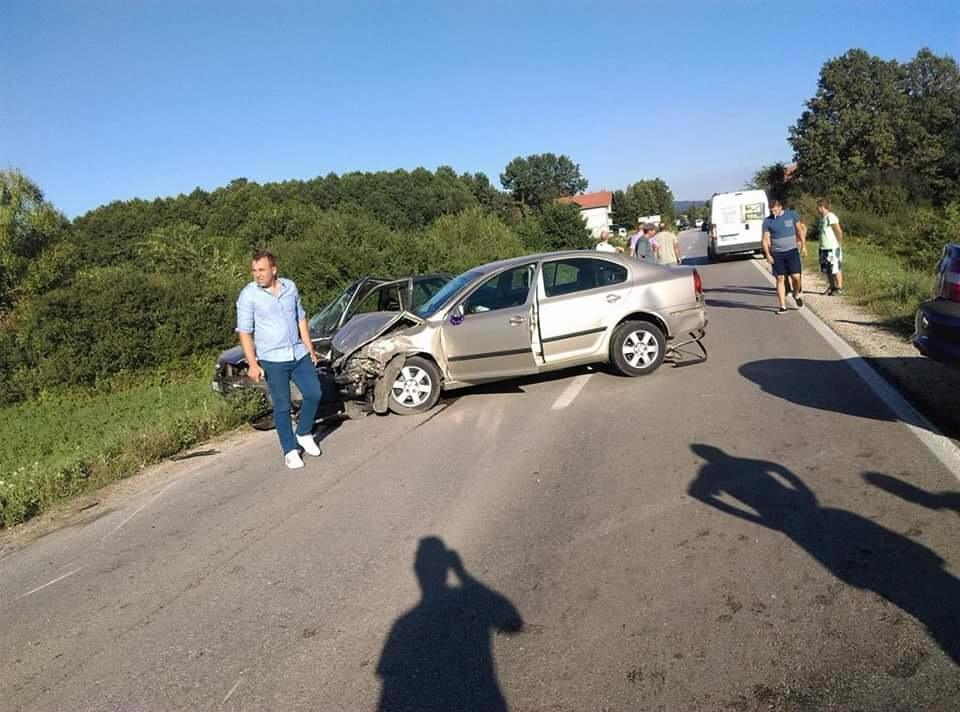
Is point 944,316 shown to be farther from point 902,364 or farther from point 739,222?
point 739,222

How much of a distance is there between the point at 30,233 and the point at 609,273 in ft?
135

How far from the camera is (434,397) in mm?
8570

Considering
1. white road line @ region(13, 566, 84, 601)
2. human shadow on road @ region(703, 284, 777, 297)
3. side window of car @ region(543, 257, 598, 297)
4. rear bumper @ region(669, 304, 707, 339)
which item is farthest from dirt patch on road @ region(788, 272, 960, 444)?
white road line @ region(13, 566, 84, 601)

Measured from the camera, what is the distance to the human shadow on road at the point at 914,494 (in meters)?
4.42

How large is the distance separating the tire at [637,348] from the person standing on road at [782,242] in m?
4.55

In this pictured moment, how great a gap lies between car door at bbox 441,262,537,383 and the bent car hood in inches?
18.1

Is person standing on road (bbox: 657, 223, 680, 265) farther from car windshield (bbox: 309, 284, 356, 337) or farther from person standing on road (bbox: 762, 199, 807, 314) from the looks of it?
car windshield (bbox: 309, 284, 356, 337)

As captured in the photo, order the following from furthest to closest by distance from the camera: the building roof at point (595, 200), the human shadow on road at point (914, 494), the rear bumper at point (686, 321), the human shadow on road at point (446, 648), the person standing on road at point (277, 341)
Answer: the building roof at point (595, 200) < the rear bumper at point (686, 321) < the person standing on road at point (277, 341) < the human shadow on road at point (914, 494) < the human shadow on road at point (446, 648)

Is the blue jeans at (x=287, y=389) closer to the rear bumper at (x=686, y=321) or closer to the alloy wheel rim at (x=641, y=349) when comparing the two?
the alloy wheel rim at (x=641, y=349)

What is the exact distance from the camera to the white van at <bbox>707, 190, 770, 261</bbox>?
26922 mm

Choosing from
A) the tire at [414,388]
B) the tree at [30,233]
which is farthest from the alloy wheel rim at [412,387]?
the tree at [30,233]

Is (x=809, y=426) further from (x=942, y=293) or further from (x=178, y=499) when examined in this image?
(x=178, y=499)

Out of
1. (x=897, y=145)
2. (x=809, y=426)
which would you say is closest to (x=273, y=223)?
(x=809, y=426)

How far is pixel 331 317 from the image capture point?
1175 cm
